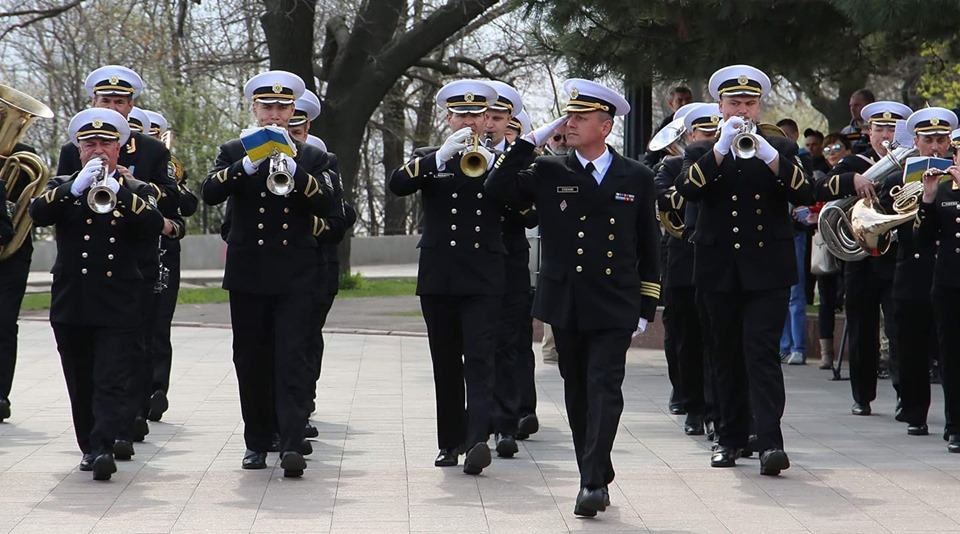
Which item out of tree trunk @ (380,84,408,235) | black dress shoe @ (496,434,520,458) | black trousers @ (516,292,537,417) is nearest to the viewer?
black dress shoe @ (496,434,520,458)

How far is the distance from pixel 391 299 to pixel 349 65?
372 centimetres

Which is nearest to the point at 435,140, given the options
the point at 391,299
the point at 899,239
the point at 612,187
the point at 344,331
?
A: the point at 391,299

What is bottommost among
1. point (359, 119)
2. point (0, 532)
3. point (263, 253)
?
point (0, 532)

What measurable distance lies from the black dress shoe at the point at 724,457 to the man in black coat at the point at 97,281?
126 inches

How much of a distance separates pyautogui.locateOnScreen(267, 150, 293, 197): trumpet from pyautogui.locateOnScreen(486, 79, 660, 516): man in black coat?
116cm

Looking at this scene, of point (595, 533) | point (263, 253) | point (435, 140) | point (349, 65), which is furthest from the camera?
point (435, 140)

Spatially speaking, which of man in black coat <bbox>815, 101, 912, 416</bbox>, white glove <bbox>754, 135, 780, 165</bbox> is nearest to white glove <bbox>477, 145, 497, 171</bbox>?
white glove <bbox>754, 135, 780, 165</bbox>

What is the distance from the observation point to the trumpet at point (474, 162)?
8008mm

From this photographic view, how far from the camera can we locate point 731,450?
8742mm

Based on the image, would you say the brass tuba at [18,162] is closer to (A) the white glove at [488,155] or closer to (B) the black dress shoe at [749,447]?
(A) the white glove at [488,155]

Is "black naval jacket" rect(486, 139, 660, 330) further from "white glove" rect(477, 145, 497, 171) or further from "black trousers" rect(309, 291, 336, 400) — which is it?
"black trousers" rect(309, 291, 336, 400)

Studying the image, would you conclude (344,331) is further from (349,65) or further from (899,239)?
(899,239)

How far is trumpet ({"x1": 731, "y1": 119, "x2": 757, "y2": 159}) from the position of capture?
818cm

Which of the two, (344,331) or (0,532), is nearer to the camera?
(0,532)
